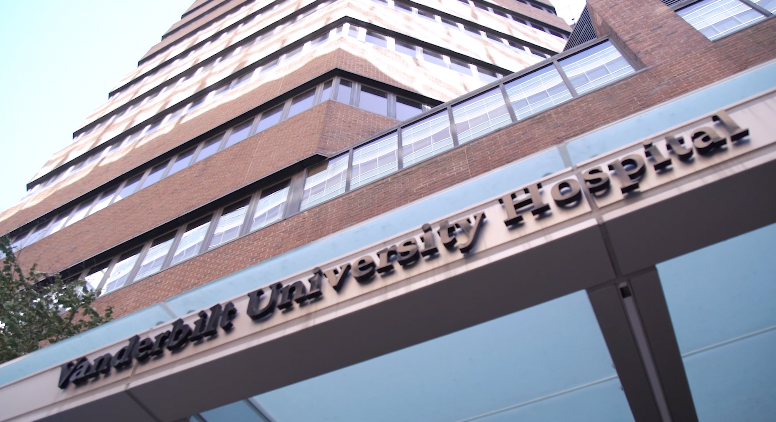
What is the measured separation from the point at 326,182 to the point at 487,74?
11958mm

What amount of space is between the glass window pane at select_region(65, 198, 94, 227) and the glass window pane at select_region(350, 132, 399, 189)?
41.9 feet

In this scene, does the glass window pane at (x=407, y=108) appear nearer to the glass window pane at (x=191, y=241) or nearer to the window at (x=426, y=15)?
the glass window pane at (x=191, y=241)

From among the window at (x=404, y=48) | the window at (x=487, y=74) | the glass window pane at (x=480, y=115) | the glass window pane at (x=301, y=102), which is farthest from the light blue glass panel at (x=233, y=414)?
the window at (x=487, y=74)

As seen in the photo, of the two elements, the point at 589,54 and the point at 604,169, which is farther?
the point at 589,54

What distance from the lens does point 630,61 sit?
454 inches

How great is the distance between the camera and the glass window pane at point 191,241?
14.6 m

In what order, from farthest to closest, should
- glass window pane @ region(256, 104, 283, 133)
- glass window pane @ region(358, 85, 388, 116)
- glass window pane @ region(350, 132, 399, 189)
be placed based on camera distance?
1. glass window pane @ region(256, 104, 283, 133)
2. glass window pane @ region(358, 85, 388, 116)
3. glass window pane @ region(350, 132, 399, 189)

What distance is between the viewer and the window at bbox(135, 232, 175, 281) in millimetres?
15047

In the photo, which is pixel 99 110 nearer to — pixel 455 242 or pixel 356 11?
pixel 356 11

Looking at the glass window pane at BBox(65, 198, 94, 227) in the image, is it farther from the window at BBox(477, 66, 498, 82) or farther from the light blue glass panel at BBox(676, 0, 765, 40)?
the light blue glass panel at BBox(676, 0, 765, 40)

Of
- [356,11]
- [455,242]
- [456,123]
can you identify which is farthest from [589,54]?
[356,11]

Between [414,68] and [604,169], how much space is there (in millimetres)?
15739

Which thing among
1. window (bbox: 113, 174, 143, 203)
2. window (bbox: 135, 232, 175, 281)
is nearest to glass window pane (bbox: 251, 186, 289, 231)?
window (bbox: 135, 232, 175, 281)

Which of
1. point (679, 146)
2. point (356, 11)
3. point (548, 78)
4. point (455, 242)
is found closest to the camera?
point (679, 146)
